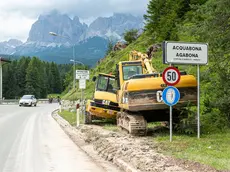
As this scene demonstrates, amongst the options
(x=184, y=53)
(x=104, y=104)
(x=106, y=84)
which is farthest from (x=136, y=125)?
(x=106, y=84)

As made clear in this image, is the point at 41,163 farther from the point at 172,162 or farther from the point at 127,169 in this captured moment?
the point at 172,162

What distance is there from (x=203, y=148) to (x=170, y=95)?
2.22 m

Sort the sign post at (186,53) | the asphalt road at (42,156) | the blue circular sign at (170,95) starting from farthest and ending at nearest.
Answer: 1. the sign post at (186,53)
2. the blue circular sign at (170,95)
3. the asphalt road at (42,156)

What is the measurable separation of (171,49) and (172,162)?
5044mm

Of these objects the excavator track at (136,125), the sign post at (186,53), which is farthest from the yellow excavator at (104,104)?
the sign post at (186,53)

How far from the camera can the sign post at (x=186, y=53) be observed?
40.8ft

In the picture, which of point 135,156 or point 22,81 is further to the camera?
point 22,81

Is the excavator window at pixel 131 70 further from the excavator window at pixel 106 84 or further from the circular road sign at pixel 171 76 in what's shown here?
the circular road sign at pixel 171 76

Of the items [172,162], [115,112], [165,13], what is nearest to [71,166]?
[172,162]

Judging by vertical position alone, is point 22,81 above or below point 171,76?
above

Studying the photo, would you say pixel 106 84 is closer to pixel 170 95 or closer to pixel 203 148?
pixel 170 95

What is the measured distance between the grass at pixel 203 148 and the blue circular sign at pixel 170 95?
1.19 metres

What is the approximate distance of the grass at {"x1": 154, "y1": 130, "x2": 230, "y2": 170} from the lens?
8.46 meters

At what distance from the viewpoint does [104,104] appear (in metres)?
19.0
